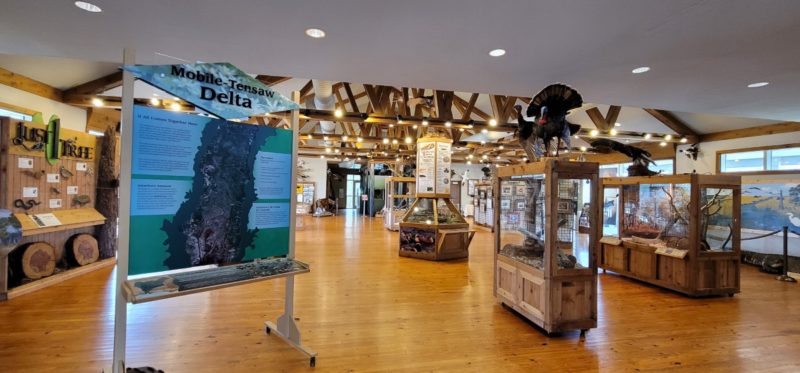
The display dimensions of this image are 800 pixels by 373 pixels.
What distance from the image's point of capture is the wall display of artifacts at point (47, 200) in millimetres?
4027

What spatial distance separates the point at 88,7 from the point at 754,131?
456 inches

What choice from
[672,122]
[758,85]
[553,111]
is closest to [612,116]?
[672,122]

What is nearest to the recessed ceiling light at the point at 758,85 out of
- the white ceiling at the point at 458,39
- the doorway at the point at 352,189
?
the white ceiling at the point at 458,39

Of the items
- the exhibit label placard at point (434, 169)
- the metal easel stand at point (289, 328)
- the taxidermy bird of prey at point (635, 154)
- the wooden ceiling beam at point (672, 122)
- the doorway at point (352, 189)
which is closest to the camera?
the metal easel stand at point (289, 328)

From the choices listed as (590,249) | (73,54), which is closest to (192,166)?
(73,54)

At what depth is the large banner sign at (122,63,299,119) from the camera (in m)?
2.06

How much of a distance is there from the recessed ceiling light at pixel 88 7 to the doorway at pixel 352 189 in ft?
60.4

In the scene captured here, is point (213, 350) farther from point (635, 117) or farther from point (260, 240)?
point (635, 117)

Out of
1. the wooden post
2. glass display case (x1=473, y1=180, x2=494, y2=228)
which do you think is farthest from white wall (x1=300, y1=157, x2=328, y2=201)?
the wooden post

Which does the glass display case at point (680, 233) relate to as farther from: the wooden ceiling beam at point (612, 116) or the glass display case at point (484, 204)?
the glass display case at point (484, 204)

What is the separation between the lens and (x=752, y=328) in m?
3.45

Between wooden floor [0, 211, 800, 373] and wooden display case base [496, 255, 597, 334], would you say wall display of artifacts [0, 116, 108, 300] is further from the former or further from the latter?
wooden display case base [496, 255, 597, 334]

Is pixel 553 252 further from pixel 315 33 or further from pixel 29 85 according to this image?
pixel 29 85

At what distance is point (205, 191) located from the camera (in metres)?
2.32
